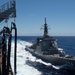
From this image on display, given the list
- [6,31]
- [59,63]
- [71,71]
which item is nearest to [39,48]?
[59,63]

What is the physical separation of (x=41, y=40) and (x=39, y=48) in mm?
2402

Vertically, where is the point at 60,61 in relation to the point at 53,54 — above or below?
below

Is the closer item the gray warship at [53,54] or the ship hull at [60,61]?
the ship hull at [60,61]

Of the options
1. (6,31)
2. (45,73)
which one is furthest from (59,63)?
(6,31)

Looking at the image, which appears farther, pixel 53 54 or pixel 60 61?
pixel 53 54

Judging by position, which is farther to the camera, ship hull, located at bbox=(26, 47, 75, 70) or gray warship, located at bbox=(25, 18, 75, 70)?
gray warship, located at bbox=(25, 18, 75, 70)

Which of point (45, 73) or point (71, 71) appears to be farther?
point (71, 71)

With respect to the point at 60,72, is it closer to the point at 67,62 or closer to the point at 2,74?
the point at 67,62

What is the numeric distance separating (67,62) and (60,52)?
1172 centimetres

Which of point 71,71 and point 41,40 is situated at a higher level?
point 41,40

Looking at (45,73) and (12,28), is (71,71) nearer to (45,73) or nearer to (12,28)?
(45,73)

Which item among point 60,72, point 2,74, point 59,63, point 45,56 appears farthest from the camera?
point 45,56

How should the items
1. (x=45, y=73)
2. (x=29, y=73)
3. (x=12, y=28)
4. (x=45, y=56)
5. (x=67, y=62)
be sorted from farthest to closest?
(x=45, y=56) → (x=67, y=62) → (x=45, y=73) → (x=29, y=73) → (x=12, y=28)

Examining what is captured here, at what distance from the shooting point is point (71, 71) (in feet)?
163
